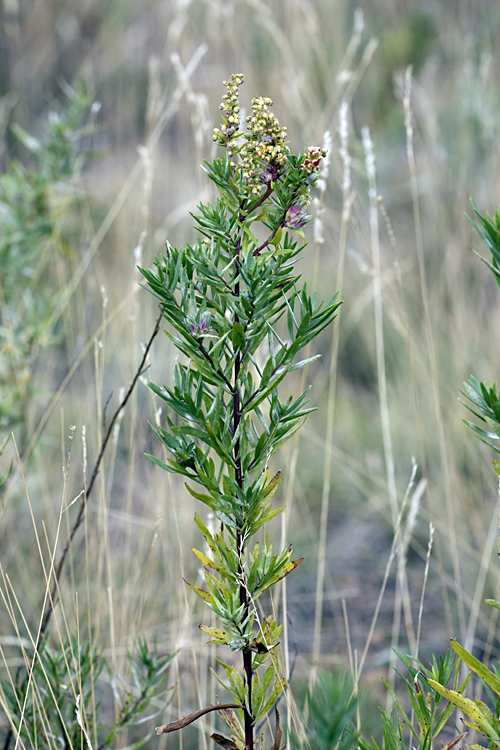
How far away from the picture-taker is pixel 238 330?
44cm

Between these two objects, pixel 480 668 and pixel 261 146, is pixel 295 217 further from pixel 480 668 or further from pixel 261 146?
pixel 480 668

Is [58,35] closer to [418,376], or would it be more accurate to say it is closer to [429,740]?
[418,376]

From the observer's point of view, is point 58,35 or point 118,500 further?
point 58,35

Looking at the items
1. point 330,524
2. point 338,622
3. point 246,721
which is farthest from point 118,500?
point 246,721

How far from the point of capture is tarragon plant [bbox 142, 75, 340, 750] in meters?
0.44

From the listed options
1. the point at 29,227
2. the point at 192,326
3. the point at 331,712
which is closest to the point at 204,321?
the point at 192,326

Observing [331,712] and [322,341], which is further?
[322,341]

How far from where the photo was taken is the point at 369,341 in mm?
2271

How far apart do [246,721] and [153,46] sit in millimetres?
4239

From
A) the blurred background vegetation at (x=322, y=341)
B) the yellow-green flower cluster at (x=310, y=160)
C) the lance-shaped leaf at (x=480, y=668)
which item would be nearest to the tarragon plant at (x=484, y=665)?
the lance-shaped leaf at (x=480, y=668)

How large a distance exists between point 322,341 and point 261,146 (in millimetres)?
2118

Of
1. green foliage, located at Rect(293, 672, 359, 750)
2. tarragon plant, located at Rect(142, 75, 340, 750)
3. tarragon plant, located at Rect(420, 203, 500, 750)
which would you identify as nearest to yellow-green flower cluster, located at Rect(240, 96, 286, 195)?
tarragon plant, located at Rect(142, 75, 340, 750)

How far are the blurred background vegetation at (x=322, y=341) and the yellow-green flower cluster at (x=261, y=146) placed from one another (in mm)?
365

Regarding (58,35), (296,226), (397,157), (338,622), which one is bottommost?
(338,622)
